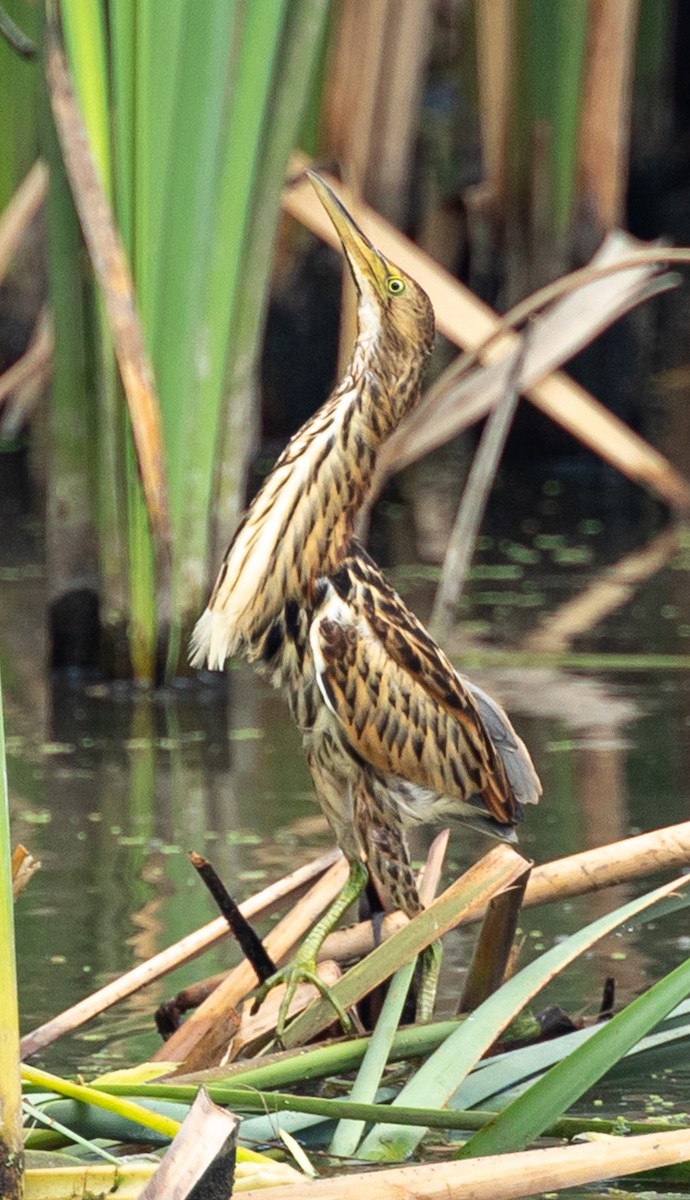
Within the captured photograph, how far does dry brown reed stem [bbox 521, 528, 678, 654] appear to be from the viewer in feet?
22.2

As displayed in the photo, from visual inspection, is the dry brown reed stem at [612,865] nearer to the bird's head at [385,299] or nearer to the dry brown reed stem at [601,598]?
the bird's head at [385,299]

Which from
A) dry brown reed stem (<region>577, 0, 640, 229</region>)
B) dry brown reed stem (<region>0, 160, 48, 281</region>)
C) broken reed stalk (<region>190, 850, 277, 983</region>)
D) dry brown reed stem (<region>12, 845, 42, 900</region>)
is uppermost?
dry brown reed stem (<region>577, 0, 640, 229</region>)

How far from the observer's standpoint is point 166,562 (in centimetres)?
593

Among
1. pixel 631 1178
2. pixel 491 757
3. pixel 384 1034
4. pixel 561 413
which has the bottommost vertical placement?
pixel 631 1178

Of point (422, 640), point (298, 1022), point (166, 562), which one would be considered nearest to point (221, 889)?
point (298, 1022)

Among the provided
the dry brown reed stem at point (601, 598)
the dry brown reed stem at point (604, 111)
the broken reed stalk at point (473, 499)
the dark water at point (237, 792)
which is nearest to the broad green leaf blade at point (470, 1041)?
the dark water at point (237, 792)

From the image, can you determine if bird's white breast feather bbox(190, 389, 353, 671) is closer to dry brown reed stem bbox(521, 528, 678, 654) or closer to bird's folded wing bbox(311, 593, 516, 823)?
bird's folded wing bbox(311, 593, 516, 823)

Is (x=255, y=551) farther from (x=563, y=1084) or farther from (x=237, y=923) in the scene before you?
(x=563, y=1084)

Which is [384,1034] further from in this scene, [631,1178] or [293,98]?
[293,98]

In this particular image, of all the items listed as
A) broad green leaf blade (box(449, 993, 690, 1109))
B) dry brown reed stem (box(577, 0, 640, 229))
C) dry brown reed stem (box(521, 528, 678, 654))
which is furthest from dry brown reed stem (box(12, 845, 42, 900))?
dry brown reed stem (box(577, 0, 640, 229))

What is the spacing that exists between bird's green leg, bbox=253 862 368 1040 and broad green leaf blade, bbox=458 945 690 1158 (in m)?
0.43

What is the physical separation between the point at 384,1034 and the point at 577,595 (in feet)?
14.1

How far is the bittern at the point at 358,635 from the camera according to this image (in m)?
3.64

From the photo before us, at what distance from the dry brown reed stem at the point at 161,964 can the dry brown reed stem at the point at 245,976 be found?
0.03m
